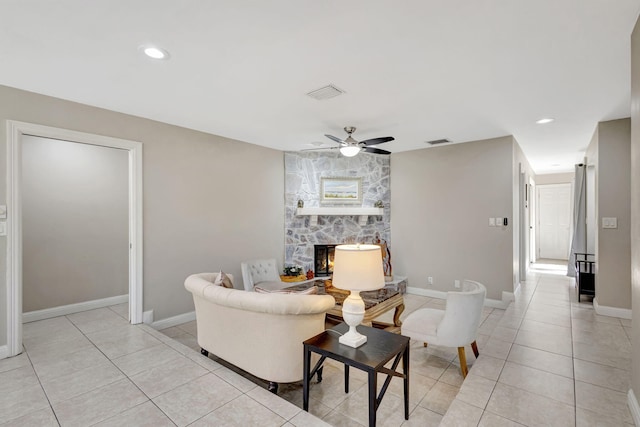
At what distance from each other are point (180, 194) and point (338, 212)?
107 inches

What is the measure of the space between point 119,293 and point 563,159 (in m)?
8.82

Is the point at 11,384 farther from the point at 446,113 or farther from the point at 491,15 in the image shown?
the point at 446,113

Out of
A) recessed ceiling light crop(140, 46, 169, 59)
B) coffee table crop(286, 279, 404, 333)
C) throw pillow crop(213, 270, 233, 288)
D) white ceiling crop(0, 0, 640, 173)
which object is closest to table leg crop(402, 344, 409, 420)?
coffee table crop(286, 279, 404, 333)

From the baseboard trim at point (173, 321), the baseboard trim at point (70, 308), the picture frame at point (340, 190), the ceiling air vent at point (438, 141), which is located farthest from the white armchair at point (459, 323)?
the baseboard trim at point (70, 308)

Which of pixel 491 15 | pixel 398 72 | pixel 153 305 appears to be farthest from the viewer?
pixel 153 305

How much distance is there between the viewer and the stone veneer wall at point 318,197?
5730 mm

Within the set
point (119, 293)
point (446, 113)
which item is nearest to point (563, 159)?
point (446, 113)

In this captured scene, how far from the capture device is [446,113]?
3627mm

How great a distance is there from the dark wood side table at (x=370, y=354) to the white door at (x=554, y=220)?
8634mm

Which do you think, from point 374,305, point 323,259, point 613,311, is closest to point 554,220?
point 613,311

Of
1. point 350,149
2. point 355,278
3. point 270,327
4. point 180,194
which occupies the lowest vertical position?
point 270,327

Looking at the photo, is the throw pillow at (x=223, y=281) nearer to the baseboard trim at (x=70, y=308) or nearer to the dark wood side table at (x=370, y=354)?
the dark wood side table at (x=370, y=354)

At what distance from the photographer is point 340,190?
5.92 m

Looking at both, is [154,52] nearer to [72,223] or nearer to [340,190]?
[72,223]
